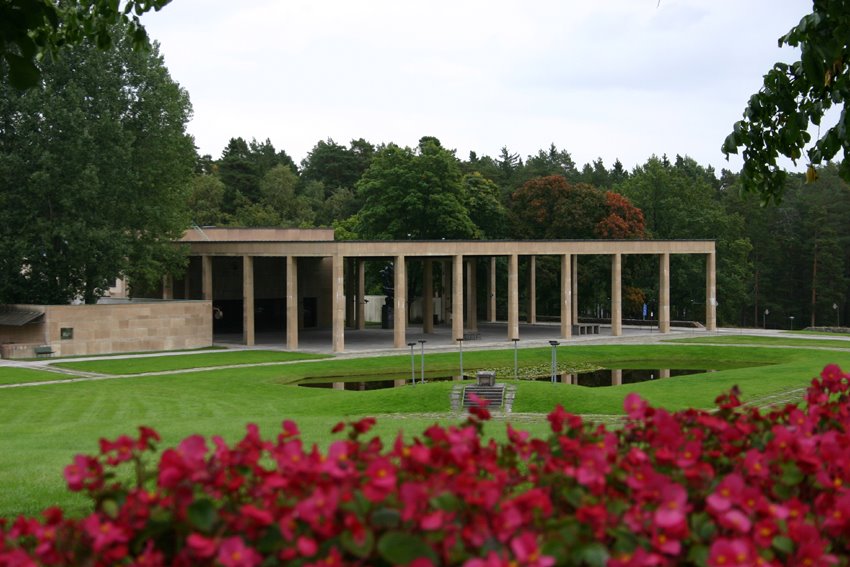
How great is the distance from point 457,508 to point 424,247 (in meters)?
47.3

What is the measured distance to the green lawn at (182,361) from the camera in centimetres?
4144

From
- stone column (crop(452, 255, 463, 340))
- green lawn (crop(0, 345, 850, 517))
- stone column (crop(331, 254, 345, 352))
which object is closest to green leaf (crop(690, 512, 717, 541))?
green lawn (crop(0, 345, 850, 517))

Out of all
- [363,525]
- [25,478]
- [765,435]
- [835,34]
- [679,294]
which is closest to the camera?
[363,525]

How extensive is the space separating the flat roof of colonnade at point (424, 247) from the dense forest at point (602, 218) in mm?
11458

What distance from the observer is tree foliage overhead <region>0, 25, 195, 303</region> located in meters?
44.1

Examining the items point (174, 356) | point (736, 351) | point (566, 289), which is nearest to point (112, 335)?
point (174, 356)

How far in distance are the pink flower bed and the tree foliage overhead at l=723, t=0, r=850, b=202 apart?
4.89 m

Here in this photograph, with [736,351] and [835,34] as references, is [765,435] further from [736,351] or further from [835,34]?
[736,351]

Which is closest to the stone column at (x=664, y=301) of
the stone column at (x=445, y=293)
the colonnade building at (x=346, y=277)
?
the colonnade building at (x=346, y=277)

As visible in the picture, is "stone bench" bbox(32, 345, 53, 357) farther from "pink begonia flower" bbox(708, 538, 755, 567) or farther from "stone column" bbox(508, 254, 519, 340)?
"pink begonia flower" bbox(708, 538, 755, 567)

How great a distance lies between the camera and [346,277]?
7131 centimetres

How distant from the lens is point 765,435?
17.7ft

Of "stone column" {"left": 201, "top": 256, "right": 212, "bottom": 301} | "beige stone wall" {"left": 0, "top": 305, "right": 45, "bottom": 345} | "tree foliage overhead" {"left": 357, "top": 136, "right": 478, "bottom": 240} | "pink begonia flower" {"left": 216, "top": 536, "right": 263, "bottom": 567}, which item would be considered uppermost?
"tree foliage overhead" {"left": 357, "top": 136, "right": 478, "bottom": 240}

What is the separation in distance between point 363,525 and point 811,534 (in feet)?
5.94
